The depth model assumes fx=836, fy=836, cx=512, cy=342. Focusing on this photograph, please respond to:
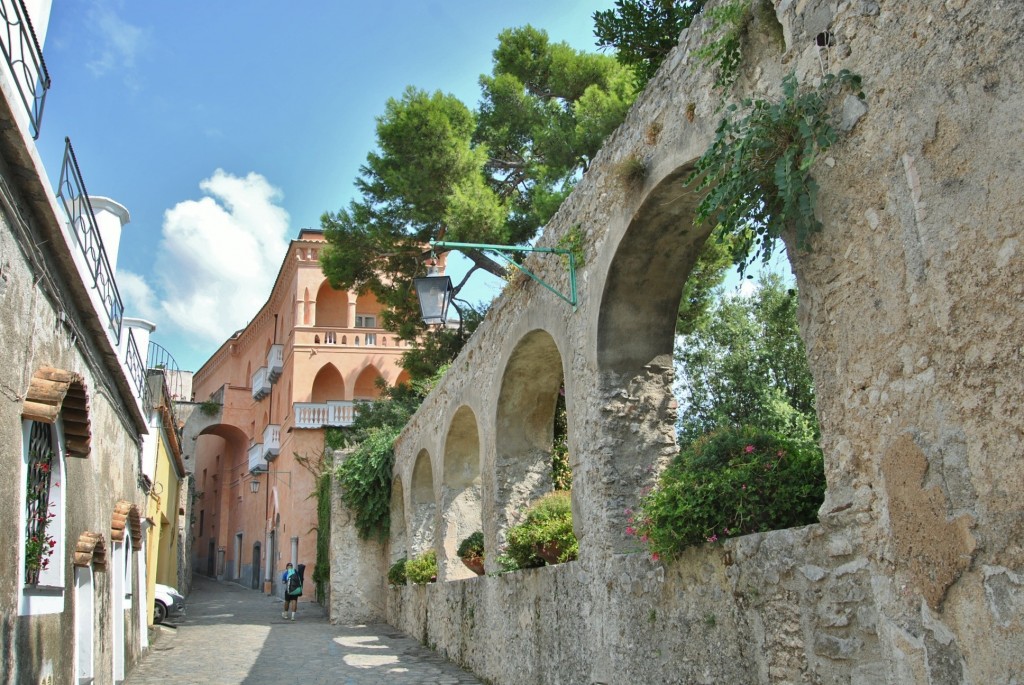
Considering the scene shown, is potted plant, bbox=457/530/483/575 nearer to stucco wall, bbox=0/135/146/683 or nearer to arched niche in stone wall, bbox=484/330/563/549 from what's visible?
arched niche in stone wall, bbox=484/330/563/549

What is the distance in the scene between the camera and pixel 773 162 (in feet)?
13.3

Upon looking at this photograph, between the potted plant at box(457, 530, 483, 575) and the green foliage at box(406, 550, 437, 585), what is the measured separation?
9.24ft

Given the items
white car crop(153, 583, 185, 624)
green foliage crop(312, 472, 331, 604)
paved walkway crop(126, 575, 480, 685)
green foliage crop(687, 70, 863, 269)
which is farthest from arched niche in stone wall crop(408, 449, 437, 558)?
green foliage crop(687, 70, 863, 269)

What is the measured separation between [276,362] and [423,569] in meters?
18.9

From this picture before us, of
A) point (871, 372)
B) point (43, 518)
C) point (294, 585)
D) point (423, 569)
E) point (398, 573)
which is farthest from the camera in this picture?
point (294, 585)

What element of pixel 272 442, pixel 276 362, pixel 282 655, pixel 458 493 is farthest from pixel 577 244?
pixel 276 362

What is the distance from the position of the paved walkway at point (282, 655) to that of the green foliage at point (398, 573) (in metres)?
0.91

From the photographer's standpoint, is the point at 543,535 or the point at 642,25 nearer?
the point at 543,535

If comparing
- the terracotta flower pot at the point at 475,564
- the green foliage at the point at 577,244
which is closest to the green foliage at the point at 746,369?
the terracotta flower pot at the point at 475,564

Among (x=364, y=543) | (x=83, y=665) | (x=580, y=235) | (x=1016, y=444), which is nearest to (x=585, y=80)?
(x=364, y=543)

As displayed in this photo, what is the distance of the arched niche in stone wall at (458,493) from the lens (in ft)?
38.5

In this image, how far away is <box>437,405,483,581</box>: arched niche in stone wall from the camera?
11727 mm

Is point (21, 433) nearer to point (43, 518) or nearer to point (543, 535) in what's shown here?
point (43, 518)

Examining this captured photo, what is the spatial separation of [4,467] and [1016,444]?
4.87 m
